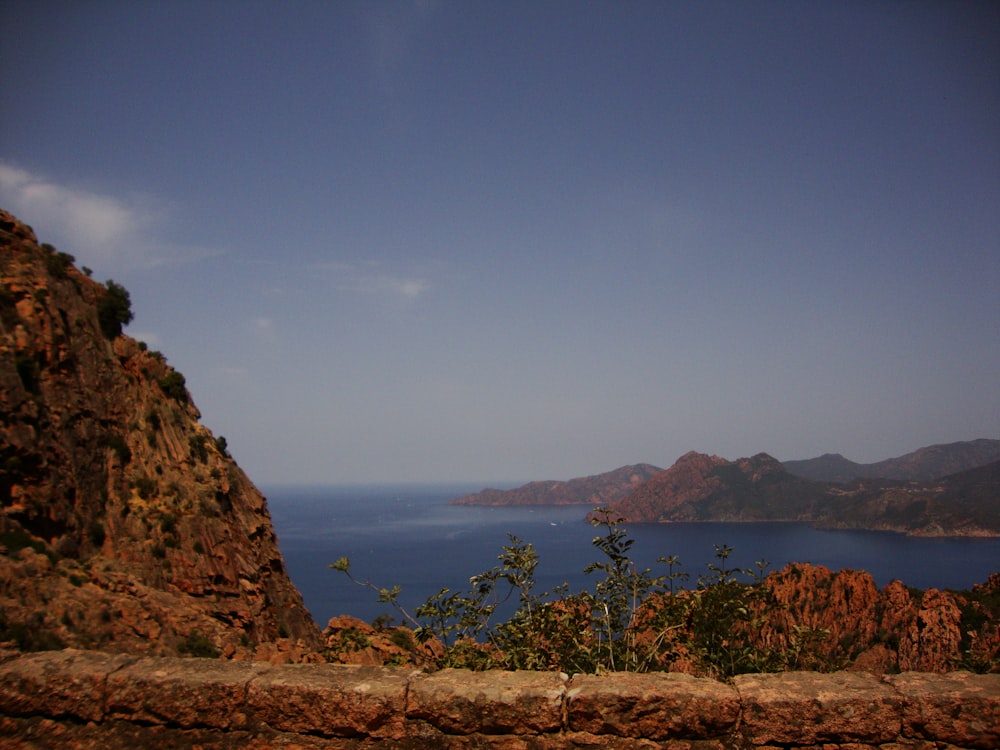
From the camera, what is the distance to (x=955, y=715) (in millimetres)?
3160

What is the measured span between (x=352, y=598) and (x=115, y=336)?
68512mm

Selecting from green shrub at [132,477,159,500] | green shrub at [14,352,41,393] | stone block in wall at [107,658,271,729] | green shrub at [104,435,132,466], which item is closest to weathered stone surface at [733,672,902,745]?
stone block in wall at [107,658,271,729]

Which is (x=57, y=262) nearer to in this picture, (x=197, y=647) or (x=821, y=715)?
(x=197, y=647)

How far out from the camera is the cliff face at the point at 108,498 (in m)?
15.0

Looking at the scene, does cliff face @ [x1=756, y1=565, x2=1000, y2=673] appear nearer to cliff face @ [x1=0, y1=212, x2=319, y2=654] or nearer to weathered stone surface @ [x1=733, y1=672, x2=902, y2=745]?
cliff face @ [x1=0, y1=212, x2=319, y2=654]

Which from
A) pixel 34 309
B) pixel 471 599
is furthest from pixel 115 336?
pixel 471 599

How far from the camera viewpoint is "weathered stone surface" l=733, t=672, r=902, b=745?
321 centimetres

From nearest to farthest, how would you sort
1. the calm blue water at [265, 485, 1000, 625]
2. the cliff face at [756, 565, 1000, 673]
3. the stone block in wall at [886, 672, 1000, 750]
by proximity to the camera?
the stone block in wall at [886, 672, 1000, 750], the cliff face at [756, 565, 1000, 673], the calm blue water at [265, 485, 1000, 625]

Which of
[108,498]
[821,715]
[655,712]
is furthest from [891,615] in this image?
[655,712]

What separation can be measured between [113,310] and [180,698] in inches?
1034

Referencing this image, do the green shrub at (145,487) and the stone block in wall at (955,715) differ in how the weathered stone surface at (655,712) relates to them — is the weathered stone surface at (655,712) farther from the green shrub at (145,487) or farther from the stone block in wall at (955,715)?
the green shrub at (145,487)

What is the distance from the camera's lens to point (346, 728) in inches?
136

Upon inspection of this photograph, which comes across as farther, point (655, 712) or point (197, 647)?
point (197, 647)

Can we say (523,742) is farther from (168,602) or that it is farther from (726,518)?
(726,518)
